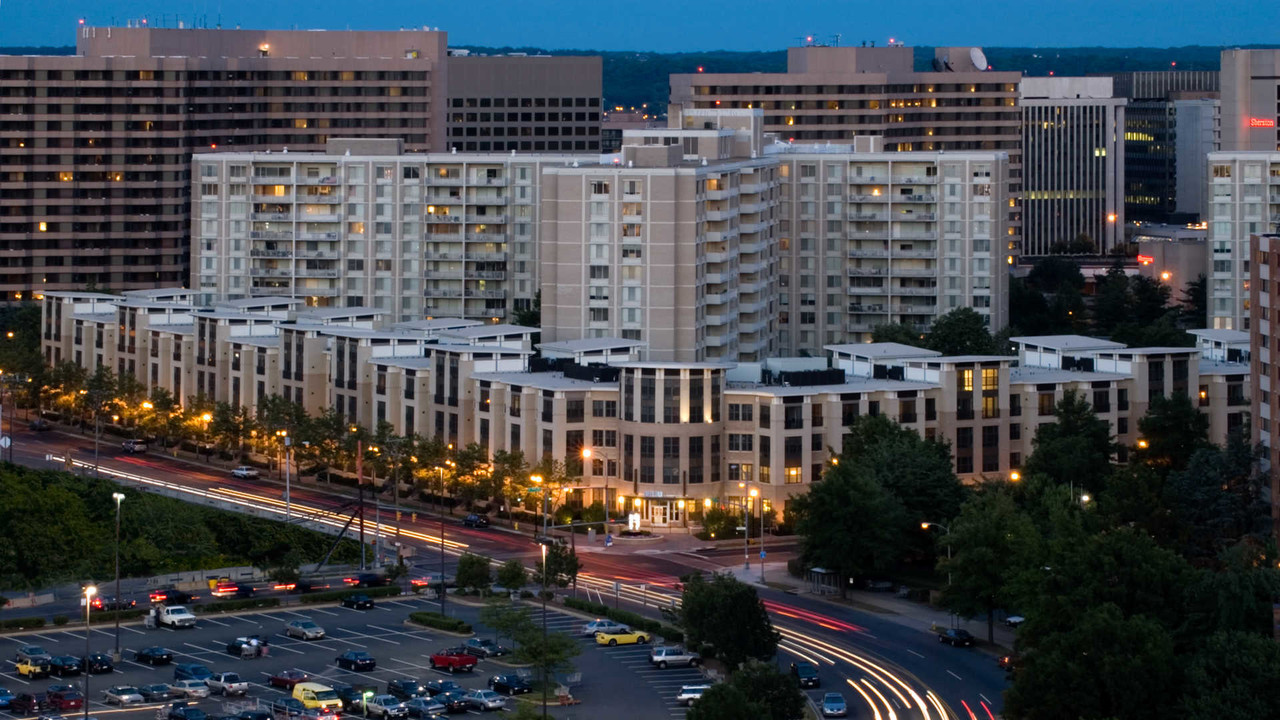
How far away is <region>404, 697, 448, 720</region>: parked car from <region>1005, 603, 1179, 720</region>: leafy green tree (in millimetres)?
25197

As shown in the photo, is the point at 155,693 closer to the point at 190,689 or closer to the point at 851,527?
the point at 190,689

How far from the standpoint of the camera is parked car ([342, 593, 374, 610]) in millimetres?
148500

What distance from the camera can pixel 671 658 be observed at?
134000mm

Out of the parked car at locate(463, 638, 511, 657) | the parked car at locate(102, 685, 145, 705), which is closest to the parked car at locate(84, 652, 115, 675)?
the parked car at locate(102, 685, 145, 705)

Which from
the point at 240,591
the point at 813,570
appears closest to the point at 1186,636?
the point at 813,570

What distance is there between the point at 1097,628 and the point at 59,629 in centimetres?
5440

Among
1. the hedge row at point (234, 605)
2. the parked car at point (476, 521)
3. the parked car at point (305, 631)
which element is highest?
the parked car at point (476, 521)

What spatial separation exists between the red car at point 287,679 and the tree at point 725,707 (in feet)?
78.6

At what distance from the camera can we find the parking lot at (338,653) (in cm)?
12744

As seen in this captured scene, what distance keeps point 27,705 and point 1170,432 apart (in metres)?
78.7

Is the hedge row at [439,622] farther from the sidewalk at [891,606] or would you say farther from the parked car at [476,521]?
the parked car at [476,521]

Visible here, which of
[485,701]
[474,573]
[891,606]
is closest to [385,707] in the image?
[485,701]

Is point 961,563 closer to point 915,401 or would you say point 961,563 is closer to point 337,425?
point 915,401

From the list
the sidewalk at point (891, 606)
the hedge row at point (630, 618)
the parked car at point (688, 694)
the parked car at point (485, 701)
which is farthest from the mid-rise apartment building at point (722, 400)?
the parked car at point (485, 701)
